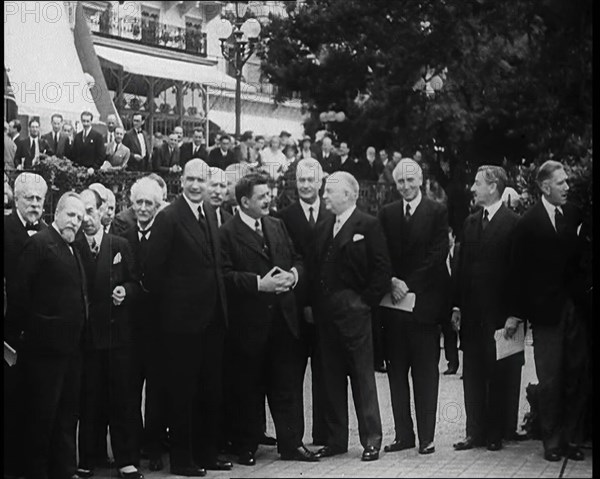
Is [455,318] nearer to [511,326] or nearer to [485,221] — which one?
[511,326]

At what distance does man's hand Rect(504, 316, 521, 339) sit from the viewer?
20.4 ft

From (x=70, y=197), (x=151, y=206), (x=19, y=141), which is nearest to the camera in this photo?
(x=70, y=197)

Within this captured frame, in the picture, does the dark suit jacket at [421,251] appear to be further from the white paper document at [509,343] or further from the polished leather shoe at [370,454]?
the polished leather shoe at [370,454]

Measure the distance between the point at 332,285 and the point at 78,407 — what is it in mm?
1711

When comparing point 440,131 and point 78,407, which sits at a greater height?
point 440,131

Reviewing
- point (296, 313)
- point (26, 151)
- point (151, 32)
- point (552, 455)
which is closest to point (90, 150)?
point (26, 151)

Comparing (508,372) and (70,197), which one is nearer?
(70,197)

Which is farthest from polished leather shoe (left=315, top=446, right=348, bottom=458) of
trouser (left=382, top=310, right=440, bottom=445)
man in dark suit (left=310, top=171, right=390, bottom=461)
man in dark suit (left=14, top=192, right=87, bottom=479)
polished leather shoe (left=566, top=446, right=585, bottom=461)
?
man in dark suit (left=14, top=192, right=87, bottom=479)

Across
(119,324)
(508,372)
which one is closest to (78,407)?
(119,324)

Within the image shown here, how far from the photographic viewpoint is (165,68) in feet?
22.6

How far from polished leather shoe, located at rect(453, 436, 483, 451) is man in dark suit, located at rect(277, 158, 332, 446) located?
839mm

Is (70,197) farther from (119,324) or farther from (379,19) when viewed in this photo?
(379,19)

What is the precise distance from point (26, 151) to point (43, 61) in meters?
0.63

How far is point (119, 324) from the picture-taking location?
6043 millimetres
